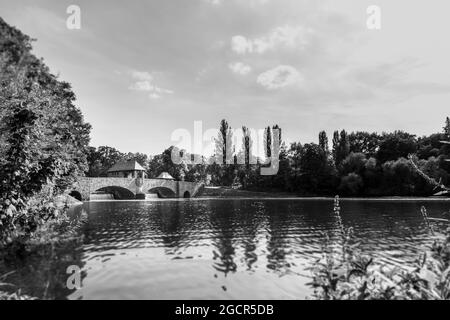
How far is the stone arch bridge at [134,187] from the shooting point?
67.4m

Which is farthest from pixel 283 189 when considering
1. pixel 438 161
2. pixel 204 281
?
pixel 204 281

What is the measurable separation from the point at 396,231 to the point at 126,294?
22467 millimetres

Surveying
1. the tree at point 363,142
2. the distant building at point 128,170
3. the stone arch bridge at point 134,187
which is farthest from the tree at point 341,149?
the distant building at point 128,170

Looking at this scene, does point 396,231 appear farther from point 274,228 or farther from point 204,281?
point 204,281

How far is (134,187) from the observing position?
80.4 meters

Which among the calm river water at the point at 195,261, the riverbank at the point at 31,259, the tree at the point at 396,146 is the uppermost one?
the tree at the point at 396,146

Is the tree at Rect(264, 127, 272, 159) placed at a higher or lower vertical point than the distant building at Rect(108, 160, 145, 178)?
higher

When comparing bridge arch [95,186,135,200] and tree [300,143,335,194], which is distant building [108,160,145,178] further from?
tree [300,143,335,194]

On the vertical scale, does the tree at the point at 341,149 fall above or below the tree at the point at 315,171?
above

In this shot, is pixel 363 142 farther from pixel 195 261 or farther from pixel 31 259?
pixel 31 259

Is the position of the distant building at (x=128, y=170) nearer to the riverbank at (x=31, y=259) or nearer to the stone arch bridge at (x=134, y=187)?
the stone arch bridge at (x=134, y=187)

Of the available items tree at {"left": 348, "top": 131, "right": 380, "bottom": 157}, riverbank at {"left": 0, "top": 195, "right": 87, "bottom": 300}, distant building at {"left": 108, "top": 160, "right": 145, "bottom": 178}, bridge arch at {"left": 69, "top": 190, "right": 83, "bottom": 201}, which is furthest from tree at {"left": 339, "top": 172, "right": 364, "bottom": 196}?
riverbank at {"left": 0, "top": 195, "right": 87, "bottom": 300}

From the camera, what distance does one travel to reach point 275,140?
104875 millimetres

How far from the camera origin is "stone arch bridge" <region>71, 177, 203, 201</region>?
221 feet
